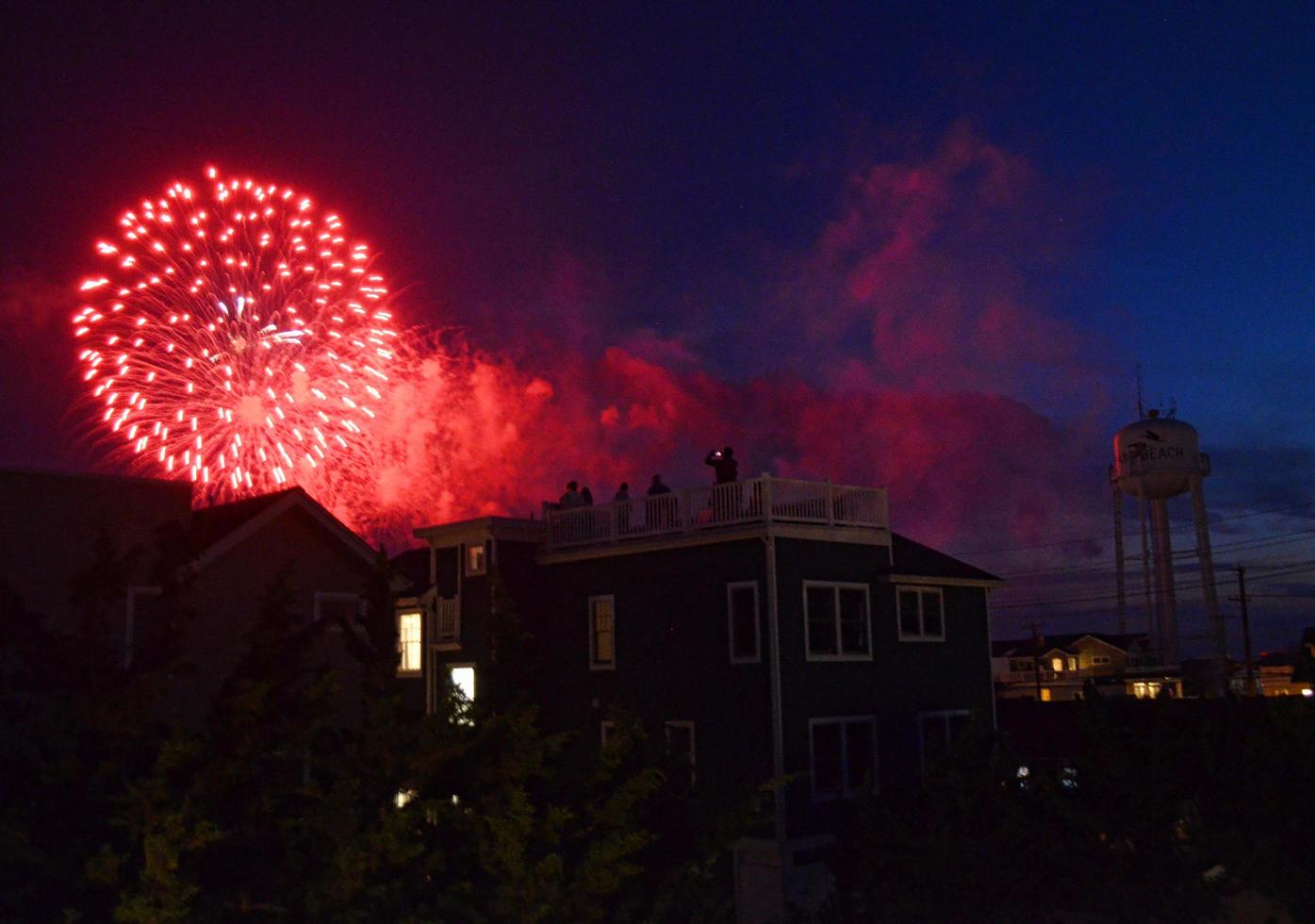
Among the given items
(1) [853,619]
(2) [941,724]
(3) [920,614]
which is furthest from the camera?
(3) [920,614]

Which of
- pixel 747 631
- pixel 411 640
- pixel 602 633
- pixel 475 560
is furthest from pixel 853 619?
pixel 411 640

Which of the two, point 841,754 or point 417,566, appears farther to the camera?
point 417,566

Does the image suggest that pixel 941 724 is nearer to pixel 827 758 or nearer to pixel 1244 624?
pixel 827 758

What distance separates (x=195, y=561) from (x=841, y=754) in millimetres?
16954

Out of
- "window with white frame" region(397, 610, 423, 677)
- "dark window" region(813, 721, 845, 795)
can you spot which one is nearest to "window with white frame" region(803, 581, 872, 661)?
"dark window" region(813, 721, 845, 795)

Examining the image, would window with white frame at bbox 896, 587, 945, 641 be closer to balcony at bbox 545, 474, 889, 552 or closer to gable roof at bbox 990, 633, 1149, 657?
balcony at bbox 545, 474, 889, 552

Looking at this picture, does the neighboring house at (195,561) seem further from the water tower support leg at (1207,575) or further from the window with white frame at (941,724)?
the water tower support leg at (1207,575)

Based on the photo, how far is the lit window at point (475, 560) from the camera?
3428 cm

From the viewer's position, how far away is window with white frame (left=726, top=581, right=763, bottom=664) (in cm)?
2931

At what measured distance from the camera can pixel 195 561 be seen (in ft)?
61.4

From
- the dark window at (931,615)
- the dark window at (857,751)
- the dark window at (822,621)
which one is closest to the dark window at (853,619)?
the dark window at (822,621)

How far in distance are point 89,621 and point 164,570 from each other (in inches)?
32.2

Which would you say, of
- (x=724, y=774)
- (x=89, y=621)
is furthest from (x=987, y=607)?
(x=89, y=621)

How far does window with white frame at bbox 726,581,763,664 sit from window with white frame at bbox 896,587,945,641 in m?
4.93
